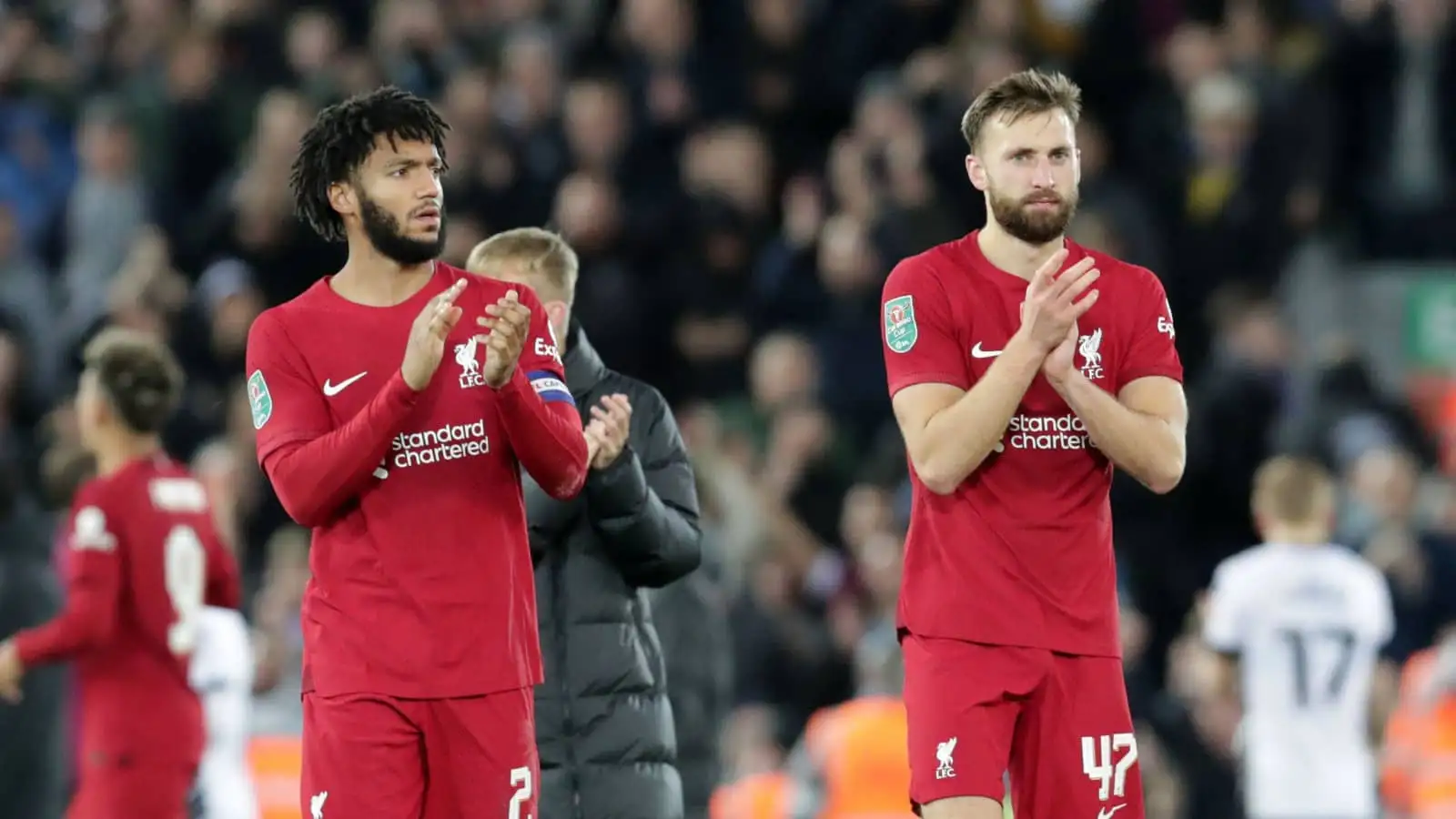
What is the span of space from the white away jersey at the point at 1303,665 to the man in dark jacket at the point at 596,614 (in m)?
3.88

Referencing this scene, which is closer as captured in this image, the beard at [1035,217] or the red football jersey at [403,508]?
the red football jersey at [403,508]

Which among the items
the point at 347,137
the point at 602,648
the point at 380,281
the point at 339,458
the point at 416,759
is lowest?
the point at 416,759

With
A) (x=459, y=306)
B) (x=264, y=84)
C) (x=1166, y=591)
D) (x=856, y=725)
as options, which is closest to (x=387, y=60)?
(x=264, y=84)

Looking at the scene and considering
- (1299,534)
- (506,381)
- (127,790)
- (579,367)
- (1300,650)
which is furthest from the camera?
(1300,650)

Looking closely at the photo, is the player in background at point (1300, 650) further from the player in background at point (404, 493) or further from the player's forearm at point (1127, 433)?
the player in background at point (404, 493)

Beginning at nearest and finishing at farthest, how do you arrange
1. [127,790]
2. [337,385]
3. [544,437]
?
[544,437] → [337,385] → [127,790]

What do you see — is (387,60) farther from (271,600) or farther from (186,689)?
(186,689)

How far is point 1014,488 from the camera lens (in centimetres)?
609

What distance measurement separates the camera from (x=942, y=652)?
6070 millimetres

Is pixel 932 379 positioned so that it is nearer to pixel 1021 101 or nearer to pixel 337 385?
pixel 1021 101

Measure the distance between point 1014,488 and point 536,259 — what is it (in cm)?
158

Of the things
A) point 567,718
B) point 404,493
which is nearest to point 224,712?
point 567,718

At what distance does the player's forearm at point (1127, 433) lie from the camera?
5.90m

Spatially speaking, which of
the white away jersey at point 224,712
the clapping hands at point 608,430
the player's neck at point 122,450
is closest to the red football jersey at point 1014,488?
the clapping hands at point 608,430
